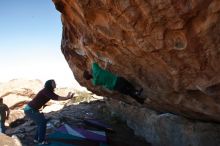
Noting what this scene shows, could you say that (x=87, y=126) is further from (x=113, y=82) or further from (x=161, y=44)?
(x=161, y=44)

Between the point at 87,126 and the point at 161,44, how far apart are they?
7343 millimetres

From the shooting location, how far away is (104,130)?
13484 mm

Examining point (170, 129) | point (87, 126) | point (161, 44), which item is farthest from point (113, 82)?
point (87, 126)

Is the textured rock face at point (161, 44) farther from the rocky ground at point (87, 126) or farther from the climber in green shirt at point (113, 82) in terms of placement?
the rocky ground at point (87, 126)

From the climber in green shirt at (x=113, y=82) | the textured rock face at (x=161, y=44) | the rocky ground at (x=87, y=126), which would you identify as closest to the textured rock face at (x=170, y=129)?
the textured rock face at (x=161, y=44)

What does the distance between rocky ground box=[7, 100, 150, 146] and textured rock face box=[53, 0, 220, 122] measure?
328cm

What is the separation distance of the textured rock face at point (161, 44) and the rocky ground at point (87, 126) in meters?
3.28

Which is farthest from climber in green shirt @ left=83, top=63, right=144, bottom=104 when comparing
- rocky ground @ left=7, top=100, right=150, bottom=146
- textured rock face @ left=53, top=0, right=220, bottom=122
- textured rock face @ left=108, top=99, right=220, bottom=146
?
rocky ground @ left=7, top=100, right=150, bottom=146

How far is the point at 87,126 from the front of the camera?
13.8 metres

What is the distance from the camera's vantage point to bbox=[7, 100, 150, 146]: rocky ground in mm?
12984

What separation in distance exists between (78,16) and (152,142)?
5.62 metres

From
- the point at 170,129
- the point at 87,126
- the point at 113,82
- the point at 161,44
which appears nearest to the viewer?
the point at 161,44

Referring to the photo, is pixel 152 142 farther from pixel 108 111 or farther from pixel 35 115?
pixel 108 111

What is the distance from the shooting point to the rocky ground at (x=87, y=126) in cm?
1298
